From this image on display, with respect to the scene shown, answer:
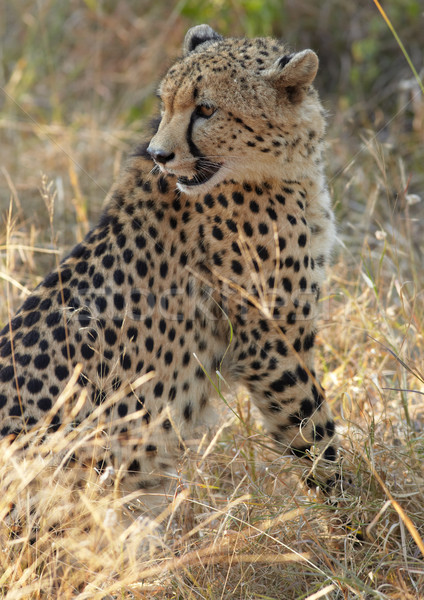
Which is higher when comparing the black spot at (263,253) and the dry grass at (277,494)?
the black spot at (263,253)

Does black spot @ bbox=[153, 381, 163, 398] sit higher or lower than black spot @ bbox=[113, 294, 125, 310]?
lower

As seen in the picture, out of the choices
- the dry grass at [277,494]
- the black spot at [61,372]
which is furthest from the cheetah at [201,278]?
the dry grass at [277,494]

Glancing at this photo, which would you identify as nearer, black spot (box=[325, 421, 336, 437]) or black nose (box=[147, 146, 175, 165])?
black nose (box=[147, 146, 175, 165])

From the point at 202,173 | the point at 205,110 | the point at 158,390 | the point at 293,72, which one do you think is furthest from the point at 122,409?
the point at 293,72

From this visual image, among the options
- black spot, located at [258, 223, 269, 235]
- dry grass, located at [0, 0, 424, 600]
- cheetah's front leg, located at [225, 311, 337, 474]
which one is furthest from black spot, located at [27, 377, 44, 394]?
black spot, located at [258, 223, 269, 235]

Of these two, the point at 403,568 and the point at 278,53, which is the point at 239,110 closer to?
the point at 278,53

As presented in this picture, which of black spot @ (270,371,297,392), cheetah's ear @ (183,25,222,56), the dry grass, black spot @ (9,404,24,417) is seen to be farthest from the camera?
cheetah's ear @ (183,25,222,56)

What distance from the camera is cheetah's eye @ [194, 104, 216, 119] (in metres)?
2.44

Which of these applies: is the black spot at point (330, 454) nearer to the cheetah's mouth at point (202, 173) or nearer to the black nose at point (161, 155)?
the cheetah's mouth at point (202, 173)

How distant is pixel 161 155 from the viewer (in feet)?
7.71

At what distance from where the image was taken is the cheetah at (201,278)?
7.85 feet

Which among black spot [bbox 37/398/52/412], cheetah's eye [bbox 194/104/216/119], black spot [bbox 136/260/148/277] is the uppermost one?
cheetah's eye [bbox 194/104/216/119]

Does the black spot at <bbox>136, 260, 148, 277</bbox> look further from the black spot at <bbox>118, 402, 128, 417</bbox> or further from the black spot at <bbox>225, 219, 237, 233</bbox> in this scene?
the black spot at <bbox>118, 402, 128, 417</bbox>

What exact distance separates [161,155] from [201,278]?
42 cm
